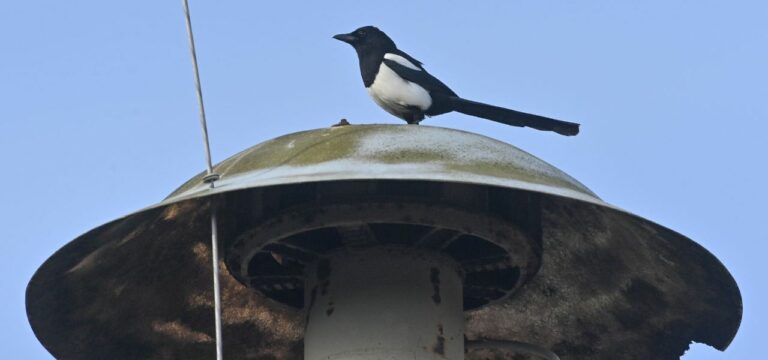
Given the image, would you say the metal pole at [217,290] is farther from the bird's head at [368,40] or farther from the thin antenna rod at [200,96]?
the bird's head at [368,40]

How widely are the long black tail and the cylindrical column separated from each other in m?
1.83

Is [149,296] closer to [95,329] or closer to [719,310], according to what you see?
[95,329]

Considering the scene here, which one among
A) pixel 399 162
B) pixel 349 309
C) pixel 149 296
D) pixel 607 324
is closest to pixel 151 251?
pixel 149 296

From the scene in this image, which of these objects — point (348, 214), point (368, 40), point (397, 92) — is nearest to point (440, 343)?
point (348, 214)

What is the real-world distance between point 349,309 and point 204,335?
1.19m

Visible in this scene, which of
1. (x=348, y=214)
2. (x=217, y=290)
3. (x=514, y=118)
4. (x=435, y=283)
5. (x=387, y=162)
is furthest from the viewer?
(x=514, y=118)

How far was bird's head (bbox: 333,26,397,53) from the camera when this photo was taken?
10266 millimetres

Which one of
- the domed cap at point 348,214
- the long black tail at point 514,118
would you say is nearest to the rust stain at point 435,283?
the domed cap at point 348,214

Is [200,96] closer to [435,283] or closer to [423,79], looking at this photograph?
[435,283]

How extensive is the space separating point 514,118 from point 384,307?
2435mm

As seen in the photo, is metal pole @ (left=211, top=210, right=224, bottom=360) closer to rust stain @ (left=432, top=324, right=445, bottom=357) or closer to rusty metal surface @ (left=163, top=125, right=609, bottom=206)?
rusty metal surface @ (left=163, top=125, right=609, bottom=206)

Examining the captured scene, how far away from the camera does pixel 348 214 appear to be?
684 centimetres

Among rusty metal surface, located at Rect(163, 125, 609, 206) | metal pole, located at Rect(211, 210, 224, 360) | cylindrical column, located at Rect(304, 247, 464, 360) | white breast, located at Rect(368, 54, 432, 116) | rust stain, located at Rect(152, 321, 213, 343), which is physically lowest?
rust stain, located at Rect(152, 321, 213, 343)

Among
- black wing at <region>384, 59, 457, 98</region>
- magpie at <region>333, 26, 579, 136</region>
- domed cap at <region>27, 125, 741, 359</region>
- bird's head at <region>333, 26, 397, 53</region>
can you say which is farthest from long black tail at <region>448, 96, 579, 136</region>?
domed cap at <region>27, 125, 741, 359</region>
